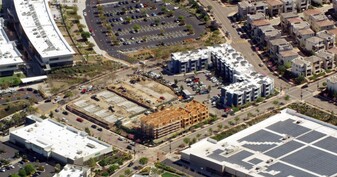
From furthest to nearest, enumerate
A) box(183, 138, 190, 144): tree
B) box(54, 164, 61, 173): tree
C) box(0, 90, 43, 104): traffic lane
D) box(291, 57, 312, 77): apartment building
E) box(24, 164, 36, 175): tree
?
box(291, 57, 312, 77): apartment building, box(0, 90, 43, 104): traffic lane, box(183, 138, 190, 144): tree, box(54, 164, 61, 173): tree, box(24, 164, 36, 175): tree

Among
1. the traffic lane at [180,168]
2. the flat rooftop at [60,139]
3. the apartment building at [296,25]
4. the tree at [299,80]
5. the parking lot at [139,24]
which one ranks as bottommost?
the traffic lane at [180,168]

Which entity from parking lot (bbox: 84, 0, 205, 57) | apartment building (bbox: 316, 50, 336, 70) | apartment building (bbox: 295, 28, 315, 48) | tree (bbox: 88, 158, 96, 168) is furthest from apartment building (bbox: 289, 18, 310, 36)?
tree (bbox: 88, 158, 96, 168)

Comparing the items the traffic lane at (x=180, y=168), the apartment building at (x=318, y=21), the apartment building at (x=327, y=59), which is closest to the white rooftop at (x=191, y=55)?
the apartment building at (x=327, y=59)

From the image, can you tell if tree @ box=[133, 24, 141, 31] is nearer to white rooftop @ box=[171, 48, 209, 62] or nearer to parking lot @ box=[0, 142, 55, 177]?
white rooftop @ box=[171, 48, 209, 62]

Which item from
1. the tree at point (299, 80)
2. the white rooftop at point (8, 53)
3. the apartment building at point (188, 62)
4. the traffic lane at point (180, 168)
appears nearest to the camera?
the traffic lane at point (180, 168)

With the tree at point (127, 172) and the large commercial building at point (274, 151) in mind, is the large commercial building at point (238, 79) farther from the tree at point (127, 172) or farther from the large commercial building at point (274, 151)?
the tree at point (127, 172)

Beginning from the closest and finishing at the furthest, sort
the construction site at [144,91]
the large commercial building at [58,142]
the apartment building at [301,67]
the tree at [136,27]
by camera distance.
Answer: the large commercial building at [58,142] < the construction site at [144,91] < the apartment building at [301,67] < the tree at [136,27]

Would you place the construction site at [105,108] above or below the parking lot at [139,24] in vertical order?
below

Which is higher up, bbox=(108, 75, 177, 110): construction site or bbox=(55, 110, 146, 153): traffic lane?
bbox=(108, 75, 177, 110): construction site
